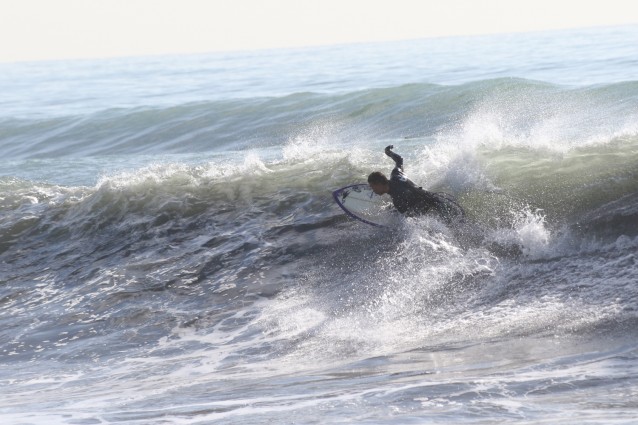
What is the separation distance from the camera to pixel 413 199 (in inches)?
405

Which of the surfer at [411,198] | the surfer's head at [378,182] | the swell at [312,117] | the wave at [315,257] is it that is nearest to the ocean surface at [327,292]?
the wave at [315,257]

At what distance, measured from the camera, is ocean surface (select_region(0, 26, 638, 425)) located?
6.41 meters

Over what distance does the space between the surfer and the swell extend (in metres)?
8.69

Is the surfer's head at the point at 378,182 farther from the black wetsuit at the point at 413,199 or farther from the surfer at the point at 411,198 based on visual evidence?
the black wetsuit at the point at 413,199

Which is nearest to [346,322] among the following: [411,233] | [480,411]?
[411,233]

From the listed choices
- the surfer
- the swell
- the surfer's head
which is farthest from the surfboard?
the swell

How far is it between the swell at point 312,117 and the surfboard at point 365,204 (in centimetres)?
840

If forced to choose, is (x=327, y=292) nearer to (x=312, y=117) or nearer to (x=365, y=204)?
(x=365, y=204)

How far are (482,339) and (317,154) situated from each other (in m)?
7.67

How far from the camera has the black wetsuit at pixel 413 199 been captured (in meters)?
10.2

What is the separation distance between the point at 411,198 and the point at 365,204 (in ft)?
3.99

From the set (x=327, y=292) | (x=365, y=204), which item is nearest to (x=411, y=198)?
(x=365, y=204)

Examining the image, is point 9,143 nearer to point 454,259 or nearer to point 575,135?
point 575,135

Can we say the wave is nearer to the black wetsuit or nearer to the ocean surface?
the ocean surface
